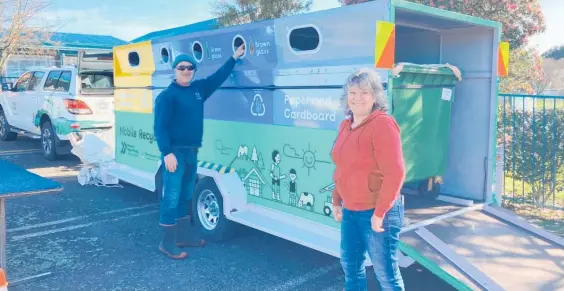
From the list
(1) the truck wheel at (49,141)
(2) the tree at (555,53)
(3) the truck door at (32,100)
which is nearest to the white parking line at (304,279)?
(1) the truck wheel at (49,141)

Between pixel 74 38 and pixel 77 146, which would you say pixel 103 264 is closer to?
pixel 77 146

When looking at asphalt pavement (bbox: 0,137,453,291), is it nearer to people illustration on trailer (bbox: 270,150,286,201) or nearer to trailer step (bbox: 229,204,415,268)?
trailer step (bbox: 229,204,415,268)

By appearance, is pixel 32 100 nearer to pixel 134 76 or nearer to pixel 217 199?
pixel 134 76

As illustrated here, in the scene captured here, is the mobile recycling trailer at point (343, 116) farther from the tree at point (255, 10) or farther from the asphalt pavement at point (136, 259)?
the tree at point (255, 10)

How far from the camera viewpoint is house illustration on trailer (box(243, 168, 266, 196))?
16.3 feet

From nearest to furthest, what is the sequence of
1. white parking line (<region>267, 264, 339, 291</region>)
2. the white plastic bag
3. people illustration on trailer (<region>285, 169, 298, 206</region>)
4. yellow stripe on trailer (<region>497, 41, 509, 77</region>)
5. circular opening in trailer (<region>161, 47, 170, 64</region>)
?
white parking line (<region>267, 264, 339, 291</region>) → people illustration on trailer (<region>285, 169, 298, 206</region>) → yellow stripe on trailer (<region>497, 41, 509, 77</region>) → circular opening in trailer (<region>161, 47, 170, 64</region>) → the white plastic bag

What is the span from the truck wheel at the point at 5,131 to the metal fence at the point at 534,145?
11.3 metres

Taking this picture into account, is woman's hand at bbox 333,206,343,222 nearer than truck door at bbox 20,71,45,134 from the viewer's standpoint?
Yes

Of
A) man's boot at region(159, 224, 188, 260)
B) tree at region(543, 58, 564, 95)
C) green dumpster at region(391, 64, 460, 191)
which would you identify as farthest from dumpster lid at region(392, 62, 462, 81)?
tree at region(543, 58, 564, 95)

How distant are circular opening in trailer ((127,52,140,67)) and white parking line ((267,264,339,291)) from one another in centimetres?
374

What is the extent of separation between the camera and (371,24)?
379cm

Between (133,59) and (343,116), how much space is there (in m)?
3.83

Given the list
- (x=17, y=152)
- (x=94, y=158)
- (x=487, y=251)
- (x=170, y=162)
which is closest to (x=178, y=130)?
(x=170, y=162)

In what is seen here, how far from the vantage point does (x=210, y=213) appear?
544 cm
